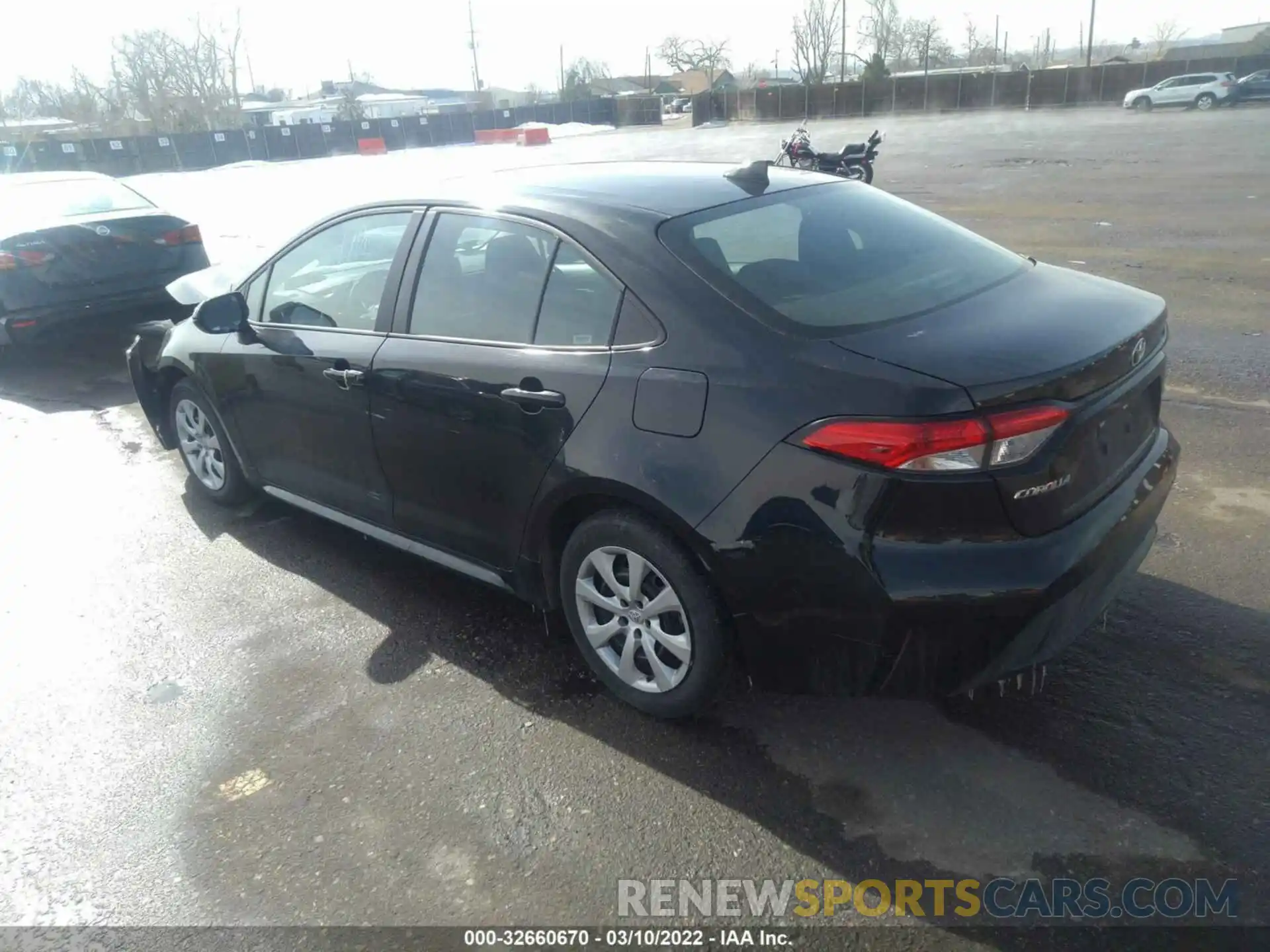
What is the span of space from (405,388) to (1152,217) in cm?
1220

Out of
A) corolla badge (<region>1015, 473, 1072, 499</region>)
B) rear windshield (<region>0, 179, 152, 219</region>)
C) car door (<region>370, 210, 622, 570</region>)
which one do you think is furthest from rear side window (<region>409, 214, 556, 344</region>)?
A: rear windshield (<region>0, 179, 152, 219</region>)

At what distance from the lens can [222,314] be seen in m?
4.20

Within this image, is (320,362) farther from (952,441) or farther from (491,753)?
(952,441)

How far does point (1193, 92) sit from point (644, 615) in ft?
149

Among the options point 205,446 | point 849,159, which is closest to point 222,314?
point 205,446

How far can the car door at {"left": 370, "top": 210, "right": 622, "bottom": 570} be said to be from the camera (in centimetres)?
304

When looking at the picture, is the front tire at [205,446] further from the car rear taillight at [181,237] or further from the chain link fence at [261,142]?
the chain link fence at [261,142]

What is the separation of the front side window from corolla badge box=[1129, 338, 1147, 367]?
2577 mm

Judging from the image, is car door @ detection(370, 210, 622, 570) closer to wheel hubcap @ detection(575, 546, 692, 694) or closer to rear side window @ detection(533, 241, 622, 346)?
rear side window @ detection(533, 241, 622, 346)

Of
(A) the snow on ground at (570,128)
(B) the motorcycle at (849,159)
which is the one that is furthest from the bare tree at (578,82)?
(B) the motorcycle at (849,159)

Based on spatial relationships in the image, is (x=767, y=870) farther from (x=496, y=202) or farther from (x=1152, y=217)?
(x=1152, y=217)

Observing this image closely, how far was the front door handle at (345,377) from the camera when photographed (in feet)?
12.0

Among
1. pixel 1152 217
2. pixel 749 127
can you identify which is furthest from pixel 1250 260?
pixel 749 127

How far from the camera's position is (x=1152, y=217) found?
40.9 feet
